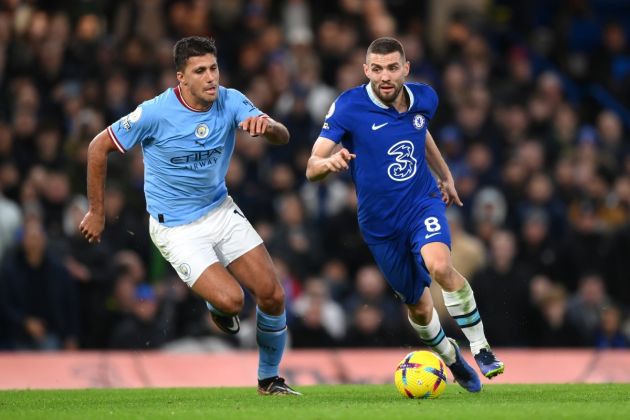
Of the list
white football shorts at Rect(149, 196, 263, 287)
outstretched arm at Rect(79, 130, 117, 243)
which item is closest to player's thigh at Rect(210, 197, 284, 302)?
white football shorts at Rect(149, 196, 263, 287)

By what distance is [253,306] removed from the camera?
15.6 meters

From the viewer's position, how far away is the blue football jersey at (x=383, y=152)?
10320 millimetres

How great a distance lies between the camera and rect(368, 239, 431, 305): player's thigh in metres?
10.5

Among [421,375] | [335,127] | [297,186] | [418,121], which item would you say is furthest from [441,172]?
[297,186]

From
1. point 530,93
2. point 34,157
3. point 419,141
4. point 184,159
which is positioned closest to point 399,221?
point 419,141

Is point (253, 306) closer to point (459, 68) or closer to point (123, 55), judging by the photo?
point (123, 55)

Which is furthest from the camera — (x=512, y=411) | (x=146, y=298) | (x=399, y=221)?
(x=146, y=298)

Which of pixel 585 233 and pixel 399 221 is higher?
pixel 399 221

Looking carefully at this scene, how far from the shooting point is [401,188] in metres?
10.4

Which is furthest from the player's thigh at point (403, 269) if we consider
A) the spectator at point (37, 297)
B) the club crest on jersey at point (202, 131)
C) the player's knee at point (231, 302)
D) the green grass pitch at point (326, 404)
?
the spectator at point (37, 297)

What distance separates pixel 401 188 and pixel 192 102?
1.84 m

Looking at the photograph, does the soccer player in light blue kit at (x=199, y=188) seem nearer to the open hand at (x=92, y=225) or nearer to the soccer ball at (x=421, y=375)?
the open hand at (x=92, y=225)

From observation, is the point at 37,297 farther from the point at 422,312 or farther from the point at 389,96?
the point at 389,96

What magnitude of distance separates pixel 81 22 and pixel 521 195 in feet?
21.3
